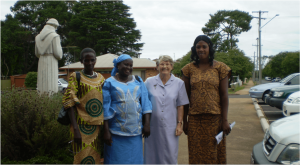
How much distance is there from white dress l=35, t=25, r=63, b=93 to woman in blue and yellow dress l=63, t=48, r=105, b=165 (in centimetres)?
458

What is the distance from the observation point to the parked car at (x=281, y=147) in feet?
8.21

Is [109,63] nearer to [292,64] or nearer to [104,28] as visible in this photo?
[104,28]

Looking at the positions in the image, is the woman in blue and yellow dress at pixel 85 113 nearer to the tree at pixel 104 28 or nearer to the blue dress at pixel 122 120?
the blue dress at pixel 122 120

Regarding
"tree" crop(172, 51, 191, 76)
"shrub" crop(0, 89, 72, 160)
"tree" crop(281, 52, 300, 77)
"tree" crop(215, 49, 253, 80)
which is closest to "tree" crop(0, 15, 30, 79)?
"tree" crop(172, 51, 191, 76)

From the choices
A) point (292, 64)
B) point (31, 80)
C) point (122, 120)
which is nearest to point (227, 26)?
point (292, 64)

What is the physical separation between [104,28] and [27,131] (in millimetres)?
36449

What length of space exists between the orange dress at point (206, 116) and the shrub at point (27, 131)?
227 cm

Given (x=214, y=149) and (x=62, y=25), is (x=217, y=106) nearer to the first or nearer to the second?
(x=214, y=149)

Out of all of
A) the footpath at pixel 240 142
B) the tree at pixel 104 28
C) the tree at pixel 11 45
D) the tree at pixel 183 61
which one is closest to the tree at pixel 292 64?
the tree at pixel 183 61

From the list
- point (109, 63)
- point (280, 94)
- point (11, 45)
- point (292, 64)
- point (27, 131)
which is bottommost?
point (27, 131)

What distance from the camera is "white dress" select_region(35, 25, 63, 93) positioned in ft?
22.9

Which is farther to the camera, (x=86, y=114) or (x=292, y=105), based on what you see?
(x=292, y=105)

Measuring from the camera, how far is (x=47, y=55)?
7.08m

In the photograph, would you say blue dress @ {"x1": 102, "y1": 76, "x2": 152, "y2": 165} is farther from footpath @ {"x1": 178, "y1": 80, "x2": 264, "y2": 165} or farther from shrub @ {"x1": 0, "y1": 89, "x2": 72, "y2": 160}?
footpath @ {"x1": 178, "y1": 80, "x2": 264, "y2": 165}
